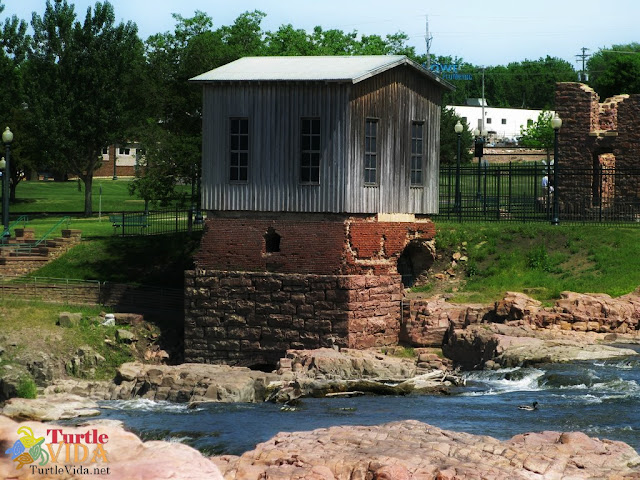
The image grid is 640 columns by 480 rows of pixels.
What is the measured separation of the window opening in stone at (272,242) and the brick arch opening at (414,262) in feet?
13.3

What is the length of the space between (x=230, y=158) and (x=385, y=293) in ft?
17.7

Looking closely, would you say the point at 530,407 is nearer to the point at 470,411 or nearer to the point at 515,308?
the point at 470,411

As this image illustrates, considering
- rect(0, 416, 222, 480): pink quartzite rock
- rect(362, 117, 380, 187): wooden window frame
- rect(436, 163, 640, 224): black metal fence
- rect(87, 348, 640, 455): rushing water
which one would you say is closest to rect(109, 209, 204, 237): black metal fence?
rect(436, 163, 640, 224): black metal fence

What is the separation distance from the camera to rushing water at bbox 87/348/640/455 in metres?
22.8

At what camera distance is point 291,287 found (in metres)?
31.9

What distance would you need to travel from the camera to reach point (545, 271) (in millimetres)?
35250

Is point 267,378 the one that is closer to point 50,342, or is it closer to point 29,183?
point 50,342

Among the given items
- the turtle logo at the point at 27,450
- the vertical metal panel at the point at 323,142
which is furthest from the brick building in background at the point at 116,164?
the turtle logo at the point at 27,450

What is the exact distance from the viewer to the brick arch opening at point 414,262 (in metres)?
35.0

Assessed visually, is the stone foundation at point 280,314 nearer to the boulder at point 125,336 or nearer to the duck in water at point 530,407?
the boulder at point 125,336

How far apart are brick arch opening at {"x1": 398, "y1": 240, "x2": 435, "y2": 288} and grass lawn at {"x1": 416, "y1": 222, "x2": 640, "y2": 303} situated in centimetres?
52

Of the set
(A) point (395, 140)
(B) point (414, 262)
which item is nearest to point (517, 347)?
(A) point (395, 140)

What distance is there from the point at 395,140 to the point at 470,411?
10084 mm

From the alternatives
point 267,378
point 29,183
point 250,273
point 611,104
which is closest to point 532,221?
point 611,104
